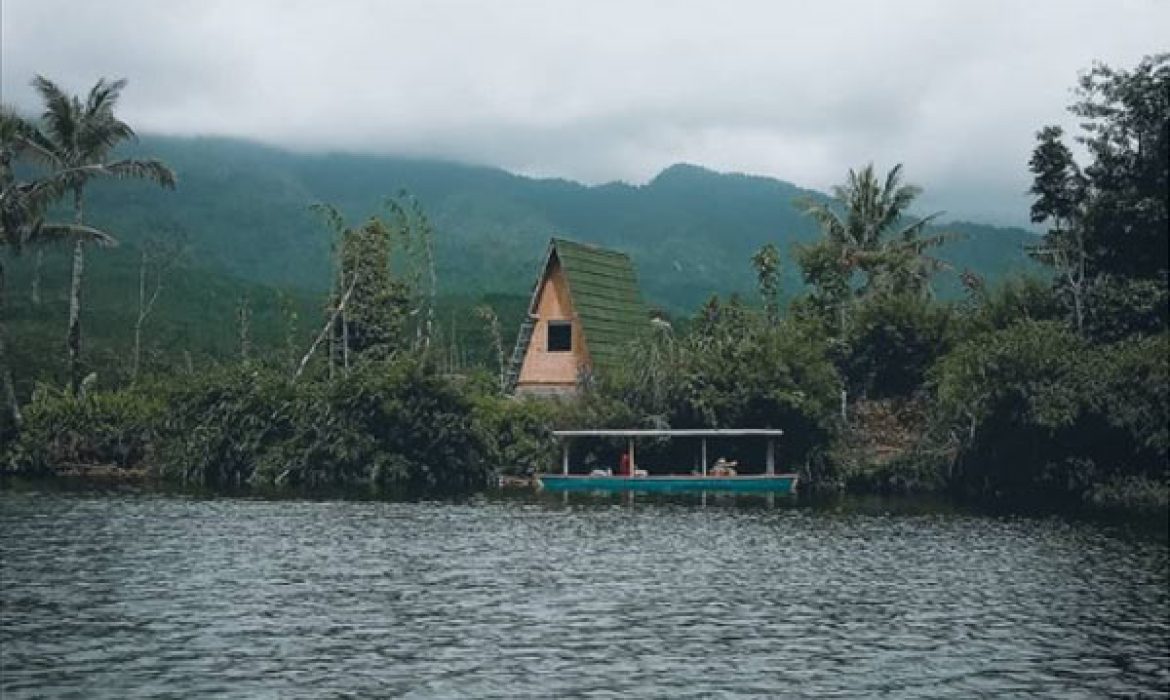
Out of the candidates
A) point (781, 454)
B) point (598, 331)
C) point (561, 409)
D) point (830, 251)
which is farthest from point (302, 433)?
point (830, 251)

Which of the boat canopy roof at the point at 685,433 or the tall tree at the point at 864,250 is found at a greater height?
the tall tree at the point at 864,250

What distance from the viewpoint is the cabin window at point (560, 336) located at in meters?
65.9

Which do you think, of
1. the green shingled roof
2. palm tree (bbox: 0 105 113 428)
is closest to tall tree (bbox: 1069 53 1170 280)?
the green shingled roof

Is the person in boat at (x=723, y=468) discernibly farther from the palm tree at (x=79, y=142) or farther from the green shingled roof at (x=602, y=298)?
the palm tree at (x=79, y=142)

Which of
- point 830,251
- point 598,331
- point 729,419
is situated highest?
point 830,251

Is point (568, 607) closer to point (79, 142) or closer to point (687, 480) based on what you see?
point (687, 480)

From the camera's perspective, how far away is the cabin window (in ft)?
216

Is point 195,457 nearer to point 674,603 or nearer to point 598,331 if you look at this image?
point 598,331

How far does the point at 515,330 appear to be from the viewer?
96688 mm

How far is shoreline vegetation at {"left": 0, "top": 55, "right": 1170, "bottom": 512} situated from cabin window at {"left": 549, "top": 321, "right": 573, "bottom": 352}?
3775mm

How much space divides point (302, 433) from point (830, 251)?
2837 cm

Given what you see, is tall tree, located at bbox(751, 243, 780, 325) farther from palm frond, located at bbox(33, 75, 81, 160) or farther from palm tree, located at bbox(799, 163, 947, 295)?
palm frond, located at bbox(33, 75, 81, 160)

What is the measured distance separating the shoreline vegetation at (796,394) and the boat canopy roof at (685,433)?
2.01 ft

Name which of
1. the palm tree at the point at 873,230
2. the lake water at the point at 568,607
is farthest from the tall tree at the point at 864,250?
the lake water at the point at 568,607
